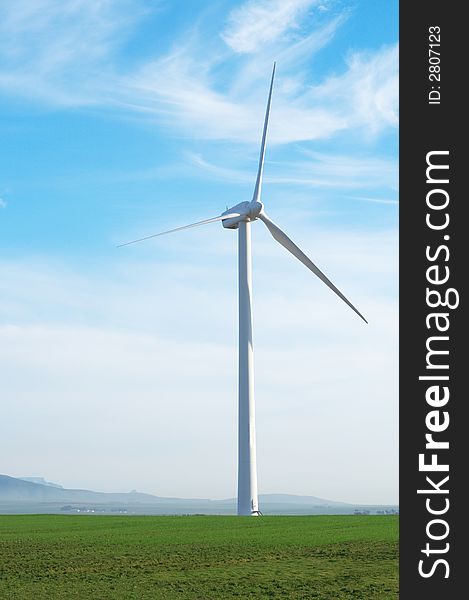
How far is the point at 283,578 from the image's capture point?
30281mm

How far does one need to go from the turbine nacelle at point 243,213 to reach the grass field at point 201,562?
80.8ft

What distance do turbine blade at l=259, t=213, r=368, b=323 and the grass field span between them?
1819 cm

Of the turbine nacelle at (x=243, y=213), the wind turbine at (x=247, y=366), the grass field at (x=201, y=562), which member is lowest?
the grass field at (x=201, y=562)

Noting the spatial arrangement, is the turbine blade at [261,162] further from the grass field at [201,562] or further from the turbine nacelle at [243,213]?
the grass field at [201,562]

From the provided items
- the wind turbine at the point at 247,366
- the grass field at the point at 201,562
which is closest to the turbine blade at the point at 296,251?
the wind turbine at the point at 247,366

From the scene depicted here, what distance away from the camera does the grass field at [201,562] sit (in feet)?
91.2

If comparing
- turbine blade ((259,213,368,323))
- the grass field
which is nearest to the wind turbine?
turbine blade ((259,213,368,323))

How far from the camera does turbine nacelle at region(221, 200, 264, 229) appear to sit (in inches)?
2771

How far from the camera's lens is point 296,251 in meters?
67.9

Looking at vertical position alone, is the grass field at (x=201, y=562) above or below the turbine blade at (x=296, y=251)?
below

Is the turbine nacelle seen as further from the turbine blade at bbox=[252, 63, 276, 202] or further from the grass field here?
the grass field

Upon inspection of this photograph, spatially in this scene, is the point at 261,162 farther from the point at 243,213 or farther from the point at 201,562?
the point at 201,562

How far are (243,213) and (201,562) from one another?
1539 inches

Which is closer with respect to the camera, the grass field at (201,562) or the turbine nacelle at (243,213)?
the grass field at (201,562)
